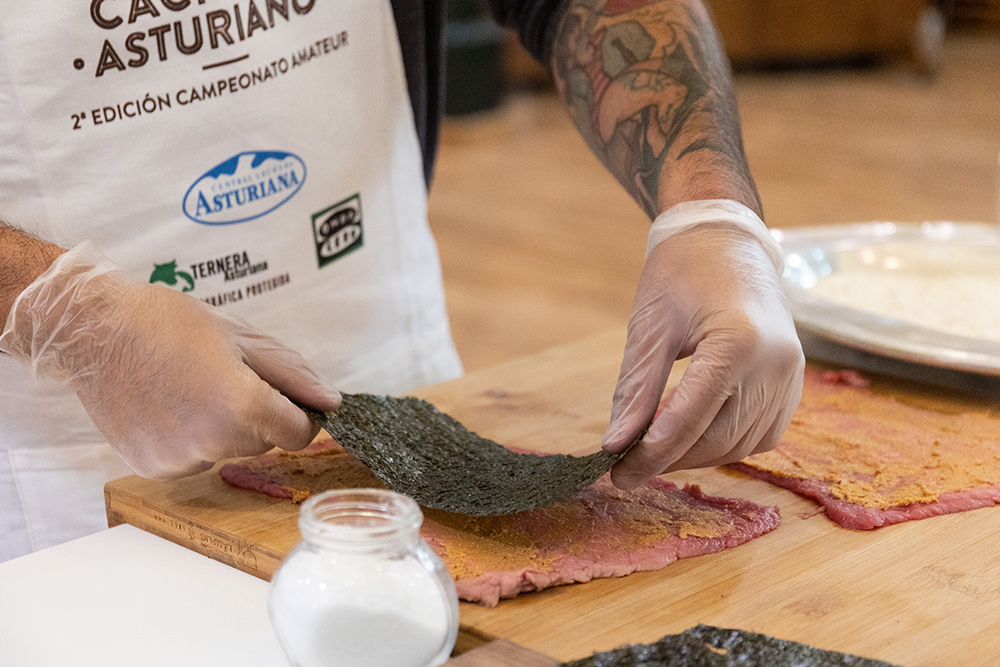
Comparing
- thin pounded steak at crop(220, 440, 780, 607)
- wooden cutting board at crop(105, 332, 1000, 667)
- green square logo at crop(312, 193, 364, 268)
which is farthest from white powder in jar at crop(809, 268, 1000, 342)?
green square logo at crop(312, 193, 364, 268)

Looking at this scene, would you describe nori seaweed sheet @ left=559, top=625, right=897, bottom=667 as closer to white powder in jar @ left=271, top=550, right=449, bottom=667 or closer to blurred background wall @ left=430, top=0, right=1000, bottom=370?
white powder in jar @ left=271, top=550, right=449, bottom=667

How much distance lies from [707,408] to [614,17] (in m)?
0.65

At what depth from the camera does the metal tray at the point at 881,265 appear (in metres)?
1.32

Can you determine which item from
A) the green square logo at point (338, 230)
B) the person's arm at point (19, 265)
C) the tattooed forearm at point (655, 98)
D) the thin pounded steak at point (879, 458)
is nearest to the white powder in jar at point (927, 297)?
the thin pounded steak at point (879, 458)

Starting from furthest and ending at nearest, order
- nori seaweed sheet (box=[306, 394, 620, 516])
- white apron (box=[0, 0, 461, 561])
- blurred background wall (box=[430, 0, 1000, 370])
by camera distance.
A: blurred background wall (box=[430, 0, 1000, 370])
white apron (box=[0, 0, 461, 561])
nori seaweed sheet (box=[306, 394, 620, 516])

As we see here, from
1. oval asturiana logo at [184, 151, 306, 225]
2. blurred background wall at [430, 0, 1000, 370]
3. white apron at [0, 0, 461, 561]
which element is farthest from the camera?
blurred background wall at [430, 0, 1000, 370]

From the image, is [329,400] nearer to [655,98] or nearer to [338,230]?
[338,230]

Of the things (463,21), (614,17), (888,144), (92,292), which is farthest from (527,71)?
(92,292)

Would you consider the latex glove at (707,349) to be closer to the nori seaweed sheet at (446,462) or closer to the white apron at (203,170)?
the nori seaweed sheet at (446,462)

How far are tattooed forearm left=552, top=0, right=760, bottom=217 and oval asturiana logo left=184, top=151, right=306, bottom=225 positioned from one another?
0.40 m

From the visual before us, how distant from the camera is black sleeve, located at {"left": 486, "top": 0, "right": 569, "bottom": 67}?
5.03 feet

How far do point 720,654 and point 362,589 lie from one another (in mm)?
Result: 275

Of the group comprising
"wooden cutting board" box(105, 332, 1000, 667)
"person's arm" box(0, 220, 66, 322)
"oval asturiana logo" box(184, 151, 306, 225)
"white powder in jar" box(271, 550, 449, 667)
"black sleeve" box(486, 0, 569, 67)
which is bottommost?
"wooden cutting board" box(105, 332, 1000, 667)

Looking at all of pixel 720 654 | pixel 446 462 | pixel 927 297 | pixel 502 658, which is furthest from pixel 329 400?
pixel 927 297
